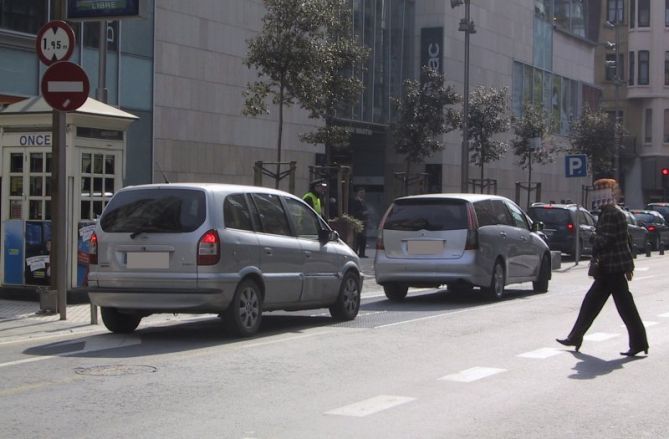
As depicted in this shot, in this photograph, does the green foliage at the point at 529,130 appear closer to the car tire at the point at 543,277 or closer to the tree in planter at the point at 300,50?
the tree in planter at the point at 300,50

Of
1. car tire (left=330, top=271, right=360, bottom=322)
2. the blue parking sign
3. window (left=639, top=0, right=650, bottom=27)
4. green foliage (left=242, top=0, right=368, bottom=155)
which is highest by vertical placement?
window (left=639, top=0, right=650, bottom=27)

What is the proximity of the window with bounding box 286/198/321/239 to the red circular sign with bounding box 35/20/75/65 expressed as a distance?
3.44 metres

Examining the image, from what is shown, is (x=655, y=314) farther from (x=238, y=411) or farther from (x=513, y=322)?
(x=238, y=411)

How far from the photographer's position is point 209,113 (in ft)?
99.1

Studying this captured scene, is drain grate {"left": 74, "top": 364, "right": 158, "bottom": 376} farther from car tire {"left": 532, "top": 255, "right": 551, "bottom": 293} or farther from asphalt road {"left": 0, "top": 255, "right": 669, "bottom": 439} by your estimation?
car tire {"left": 532, "top": 255, "right": 551, "bottom": 293}

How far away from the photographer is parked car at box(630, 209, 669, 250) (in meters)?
38.4

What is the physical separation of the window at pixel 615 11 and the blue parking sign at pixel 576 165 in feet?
136

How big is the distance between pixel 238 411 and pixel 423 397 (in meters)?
1.52

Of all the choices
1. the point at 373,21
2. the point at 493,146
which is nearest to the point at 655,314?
the point at 493,146

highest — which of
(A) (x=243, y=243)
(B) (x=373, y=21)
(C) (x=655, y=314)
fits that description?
(B) (x=373, y=21)

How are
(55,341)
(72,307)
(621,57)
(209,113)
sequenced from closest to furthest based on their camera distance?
1. (55,341)
2. (72,307)
3. (209,113)
4. (621,57)

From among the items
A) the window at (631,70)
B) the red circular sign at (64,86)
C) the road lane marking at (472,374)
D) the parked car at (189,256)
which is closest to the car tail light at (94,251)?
the parked car at (189,256)

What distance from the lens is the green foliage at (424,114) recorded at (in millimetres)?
34938

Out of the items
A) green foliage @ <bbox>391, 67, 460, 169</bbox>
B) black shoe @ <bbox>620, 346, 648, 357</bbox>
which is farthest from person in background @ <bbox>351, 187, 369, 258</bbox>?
black shoe @ <bbox>620, 346, 648, 357</bbox>
